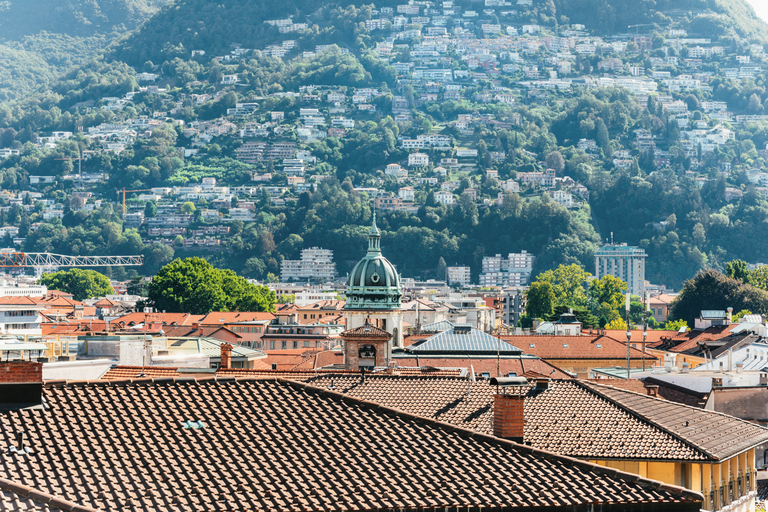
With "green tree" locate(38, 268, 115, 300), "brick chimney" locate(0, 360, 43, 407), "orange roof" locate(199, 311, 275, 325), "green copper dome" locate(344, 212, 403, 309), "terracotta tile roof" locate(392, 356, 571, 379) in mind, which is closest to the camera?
"brick chimney" locate(0, 360, 43, 407)

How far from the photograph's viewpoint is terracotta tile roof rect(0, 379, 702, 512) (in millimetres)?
13391

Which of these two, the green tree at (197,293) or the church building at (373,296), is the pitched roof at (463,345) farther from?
the green tree at (197,293)

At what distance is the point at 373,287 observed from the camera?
6431cm

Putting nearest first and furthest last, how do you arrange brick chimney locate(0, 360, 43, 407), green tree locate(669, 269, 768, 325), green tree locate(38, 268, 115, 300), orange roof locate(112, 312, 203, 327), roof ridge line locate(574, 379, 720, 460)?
brick chimney locate(0, 360, 43, 407) → roof ridge line locate(574, 379, 720, 460) → orange roof locate(112, 312, 203, 327) → green tree locate(669, 269, 768, 325) → green tree locate(38, 268, 115, 300)

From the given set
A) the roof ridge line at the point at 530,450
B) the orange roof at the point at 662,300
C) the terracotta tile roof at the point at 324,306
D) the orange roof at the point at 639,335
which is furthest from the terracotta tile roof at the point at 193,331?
the orange roof at the point at 662,300

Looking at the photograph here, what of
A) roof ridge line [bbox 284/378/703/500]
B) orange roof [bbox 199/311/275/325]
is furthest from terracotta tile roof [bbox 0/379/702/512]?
orange roof [bbox 199/311/275/325]

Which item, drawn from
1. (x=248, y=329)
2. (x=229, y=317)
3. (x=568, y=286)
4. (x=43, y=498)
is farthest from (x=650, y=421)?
(x=568, y=286)

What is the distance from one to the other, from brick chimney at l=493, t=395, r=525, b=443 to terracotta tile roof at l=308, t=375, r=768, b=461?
1.53 metres

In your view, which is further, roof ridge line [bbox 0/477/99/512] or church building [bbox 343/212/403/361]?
church building [bbox 343/212/403/361]

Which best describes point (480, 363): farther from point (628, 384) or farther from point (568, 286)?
point (568, 286)

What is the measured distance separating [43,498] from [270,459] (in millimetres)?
2807

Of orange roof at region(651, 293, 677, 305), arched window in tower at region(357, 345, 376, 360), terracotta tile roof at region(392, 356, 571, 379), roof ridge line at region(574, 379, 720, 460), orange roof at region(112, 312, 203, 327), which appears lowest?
orange roof at region(651, 293, 677, 305)

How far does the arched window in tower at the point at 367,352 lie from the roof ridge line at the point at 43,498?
92.3 ft

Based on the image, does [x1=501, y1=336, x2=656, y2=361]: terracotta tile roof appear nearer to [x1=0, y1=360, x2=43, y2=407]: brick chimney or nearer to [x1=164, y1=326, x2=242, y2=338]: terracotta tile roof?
[x1=164, y1=326, x2=242, y2=338]: terracotta tile roof
